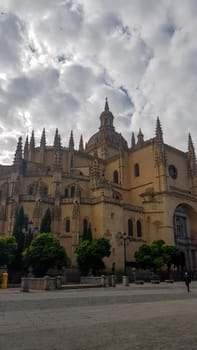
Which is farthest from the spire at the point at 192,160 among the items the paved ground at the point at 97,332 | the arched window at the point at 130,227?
the paved ground at the point at 97,332

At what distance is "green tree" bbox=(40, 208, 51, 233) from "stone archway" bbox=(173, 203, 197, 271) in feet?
63.6

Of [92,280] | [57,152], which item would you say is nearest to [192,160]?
[57,152]

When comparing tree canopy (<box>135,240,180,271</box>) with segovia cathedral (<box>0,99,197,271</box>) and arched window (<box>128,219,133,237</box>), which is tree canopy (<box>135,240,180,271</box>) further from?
arched window (<box>128,219,133,237</box>)

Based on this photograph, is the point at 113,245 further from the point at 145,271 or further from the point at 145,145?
the point at 145,145

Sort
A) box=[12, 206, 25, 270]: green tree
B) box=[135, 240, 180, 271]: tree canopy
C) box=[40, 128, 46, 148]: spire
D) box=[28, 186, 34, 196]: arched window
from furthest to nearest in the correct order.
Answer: box=[40, 128, 46, 148]: spire < box=[28, 186, 34, 196]: arched window < box=[135, 240, 180, 271]: tree canopy < box=[12, 206, 25, 270]: green tree

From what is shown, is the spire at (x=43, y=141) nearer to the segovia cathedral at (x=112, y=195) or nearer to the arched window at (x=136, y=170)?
the segovia cathedral at (x=112, y=195)

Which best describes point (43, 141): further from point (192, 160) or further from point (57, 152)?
point (192, 160)

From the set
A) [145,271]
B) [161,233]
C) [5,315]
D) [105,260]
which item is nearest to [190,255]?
[161,233]

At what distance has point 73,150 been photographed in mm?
52438

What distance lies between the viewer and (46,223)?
3697cm

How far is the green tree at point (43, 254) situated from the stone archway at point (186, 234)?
2179cm

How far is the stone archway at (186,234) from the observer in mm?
45500

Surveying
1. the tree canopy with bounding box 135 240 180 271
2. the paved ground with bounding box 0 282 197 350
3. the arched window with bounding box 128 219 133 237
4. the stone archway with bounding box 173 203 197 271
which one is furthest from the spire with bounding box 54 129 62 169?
the paved ground with bounding box 0 282 197 350

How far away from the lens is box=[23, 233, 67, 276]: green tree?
29125 millimetres
